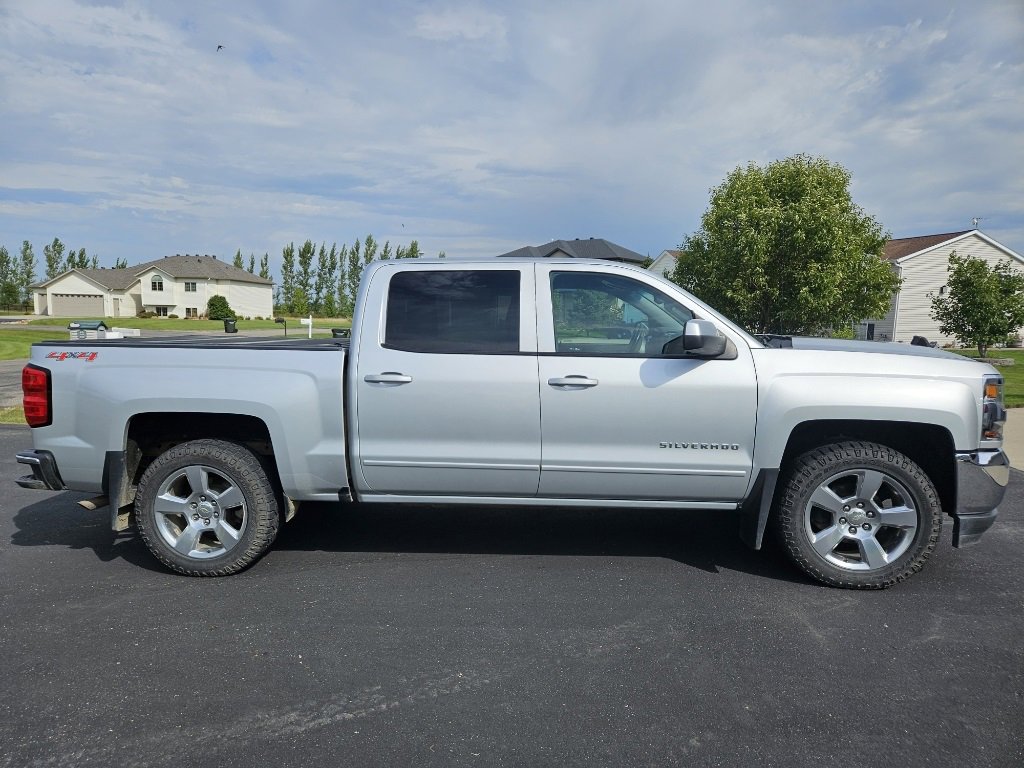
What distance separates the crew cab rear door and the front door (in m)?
0.13

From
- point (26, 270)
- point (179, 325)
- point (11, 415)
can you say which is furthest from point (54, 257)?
point (11, 415)

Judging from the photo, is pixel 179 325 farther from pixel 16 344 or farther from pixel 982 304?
pixel 982 304

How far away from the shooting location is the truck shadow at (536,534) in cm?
457

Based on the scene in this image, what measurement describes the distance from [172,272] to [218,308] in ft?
28.8

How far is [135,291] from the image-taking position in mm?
65938

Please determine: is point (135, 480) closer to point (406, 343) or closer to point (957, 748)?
point (406, 343)

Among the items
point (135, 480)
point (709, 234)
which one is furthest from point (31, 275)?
point (135, 480)

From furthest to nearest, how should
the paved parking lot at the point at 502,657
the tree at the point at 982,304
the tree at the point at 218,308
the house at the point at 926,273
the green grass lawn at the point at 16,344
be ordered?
1. the tree at the point at 218,308
2. the house at the point at 926,273
3. the green grass lawn at the point at 16,344
4. the tree at the point at 982,304
5. the paved parking lot at the point at 502,657

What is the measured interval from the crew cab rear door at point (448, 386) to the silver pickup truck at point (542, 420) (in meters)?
0.01

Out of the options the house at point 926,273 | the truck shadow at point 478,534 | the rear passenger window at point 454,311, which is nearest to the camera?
the rear passenger window at point 454,311

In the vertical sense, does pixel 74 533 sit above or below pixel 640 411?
below

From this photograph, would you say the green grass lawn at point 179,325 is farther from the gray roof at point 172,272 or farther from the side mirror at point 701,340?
the side mirror at point 701,340

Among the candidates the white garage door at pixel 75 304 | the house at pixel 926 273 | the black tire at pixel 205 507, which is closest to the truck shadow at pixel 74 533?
the black tire at pixel 205 507

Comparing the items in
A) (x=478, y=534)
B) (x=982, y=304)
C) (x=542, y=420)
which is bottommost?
(x=478, y=534)
